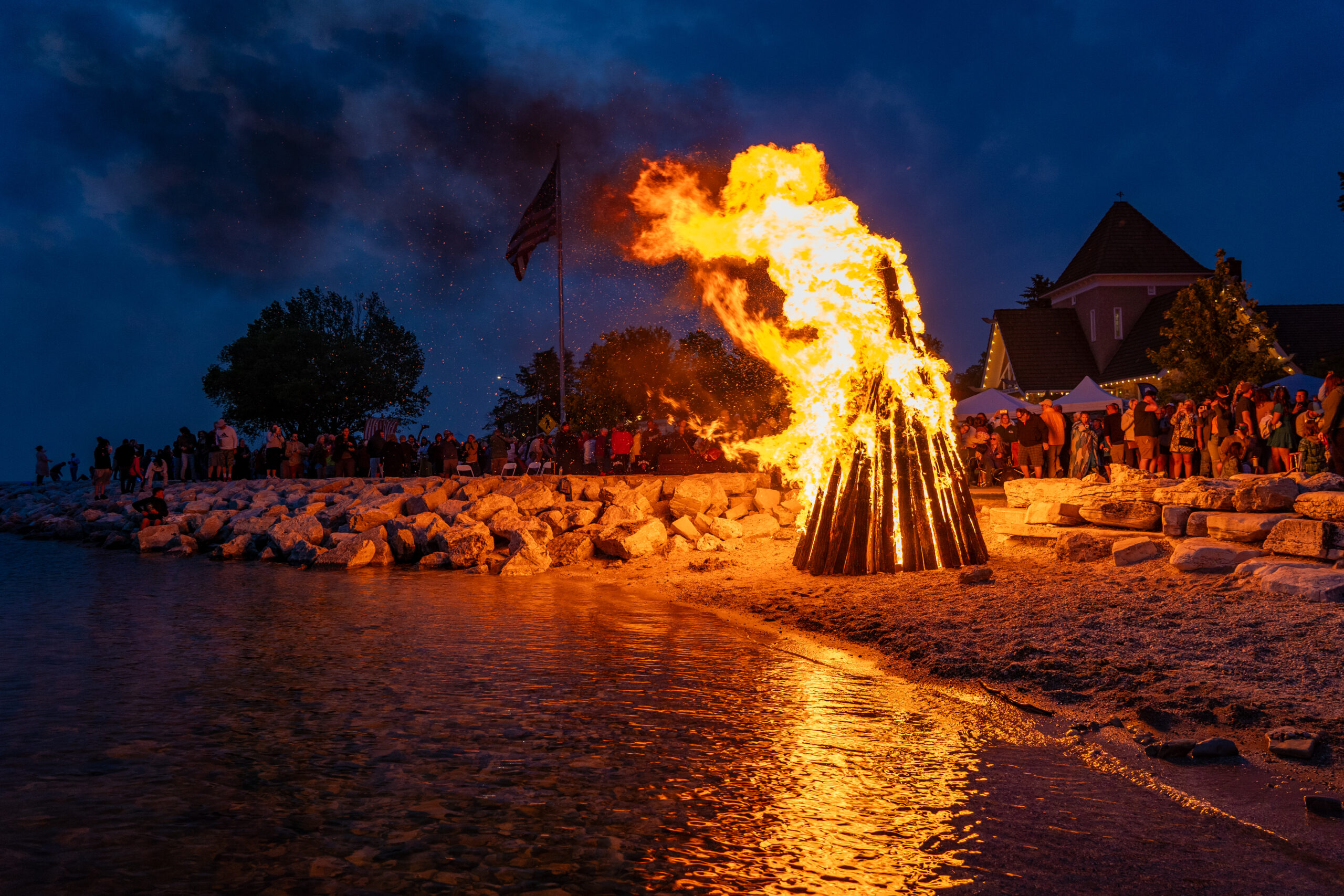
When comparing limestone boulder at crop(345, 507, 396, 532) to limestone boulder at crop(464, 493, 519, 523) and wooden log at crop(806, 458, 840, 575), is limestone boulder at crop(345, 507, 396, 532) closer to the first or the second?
limestone boulder at crop(464, 493, 519, 523)

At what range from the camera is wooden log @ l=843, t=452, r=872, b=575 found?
12.2m

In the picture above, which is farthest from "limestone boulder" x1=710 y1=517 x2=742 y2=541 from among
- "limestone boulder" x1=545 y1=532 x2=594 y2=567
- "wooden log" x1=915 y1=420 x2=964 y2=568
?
"wooden log" x1=915 y1=420 x2=964 y2=568

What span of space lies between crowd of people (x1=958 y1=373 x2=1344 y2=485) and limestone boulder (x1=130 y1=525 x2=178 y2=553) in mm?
18403

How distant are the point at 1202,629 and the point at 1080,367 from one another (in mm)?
41606

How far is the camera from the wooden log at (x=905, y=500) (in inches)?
473

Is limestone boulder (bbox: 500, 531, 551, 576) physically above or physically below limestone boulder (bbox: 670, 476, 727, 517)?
below

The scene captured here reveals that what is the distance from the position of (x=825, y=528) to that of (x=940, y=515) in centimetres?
155

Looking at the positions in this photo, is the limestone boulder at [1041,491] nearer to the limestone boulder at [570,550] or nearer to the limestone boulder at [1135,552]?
the limestone boulder at [1135,552]

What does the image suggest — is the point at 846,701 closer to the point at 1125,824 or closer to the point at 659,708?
the point at 659,708

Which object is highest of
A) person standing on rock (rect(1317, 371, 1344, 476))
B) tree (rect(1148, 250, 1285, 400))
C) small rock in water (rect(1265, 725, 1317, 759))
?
tree (rect(1148, 250, 1285, 400))

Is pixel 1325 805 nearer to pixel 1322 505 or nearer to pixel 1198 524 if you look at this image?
pixel 1322 505

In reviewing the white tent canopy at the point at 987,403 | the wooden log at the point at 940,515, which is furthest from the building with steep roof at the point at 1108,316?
the wooden log at the point at 940,515

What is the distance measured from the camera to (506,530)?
1794 cm

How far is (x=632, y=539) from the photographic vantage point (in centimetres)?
1650
